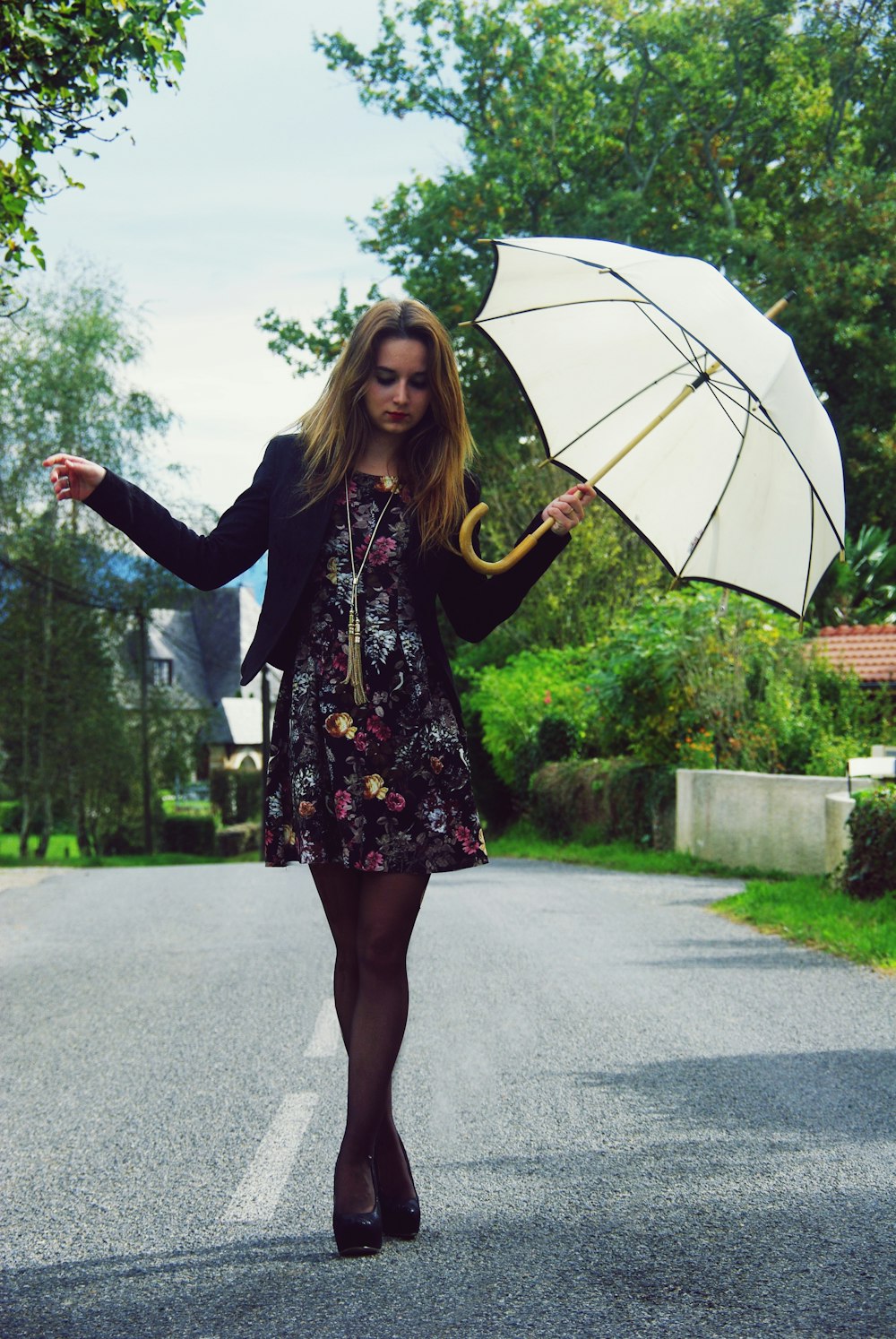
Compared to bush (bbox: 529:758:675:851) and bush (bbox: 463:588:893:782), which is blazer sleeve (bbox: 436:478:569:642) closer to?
bush (bbox: 463:588:893:782)

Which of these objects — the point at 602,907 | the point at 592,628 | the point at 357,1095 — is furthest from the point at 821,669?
the point at 357,1095

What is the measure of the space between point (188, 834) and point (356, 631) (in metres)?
41.6

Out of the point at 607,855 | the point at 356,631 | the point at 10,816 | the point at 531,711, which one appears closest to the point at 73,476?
the point at 356,631

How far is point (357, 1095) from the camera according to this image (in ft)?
11.4

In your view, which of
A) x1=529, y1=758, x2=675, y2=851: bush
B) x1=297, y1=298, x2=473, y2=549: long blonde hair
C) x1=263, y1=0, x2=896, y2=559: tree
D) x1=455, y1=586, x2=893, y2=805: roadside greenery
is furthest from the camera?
x1=263, y1=0, x2=896, y2=559: tree

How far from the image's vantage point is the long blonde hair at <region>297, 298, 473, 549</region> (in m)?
3.68

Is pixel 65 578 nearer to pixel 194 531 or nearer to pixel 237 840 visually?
pixel 237 840

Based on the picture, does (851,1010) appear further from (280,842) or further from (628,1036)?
(280,842)

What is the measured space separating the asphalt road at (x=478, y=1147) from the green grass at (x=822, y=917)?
0.39m

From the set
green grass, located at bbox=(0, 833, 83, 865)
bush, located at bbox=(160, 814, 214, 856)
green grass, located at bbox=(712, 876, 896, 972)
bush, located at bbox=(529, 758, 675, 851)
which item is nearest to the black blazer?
green grass, located at bbox=(712, 876, 896, 972)

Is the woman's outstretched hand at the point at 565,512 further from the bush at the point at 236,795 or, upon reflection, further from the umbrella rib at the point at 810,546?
the bush at the point at 236,795

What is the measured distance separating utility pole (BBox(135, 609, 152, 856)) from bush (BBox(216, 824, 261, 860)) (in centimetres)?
451

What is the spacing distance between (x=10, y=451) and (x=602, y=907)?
27.7 metres

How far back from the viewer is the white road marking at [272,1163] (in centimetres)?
396
